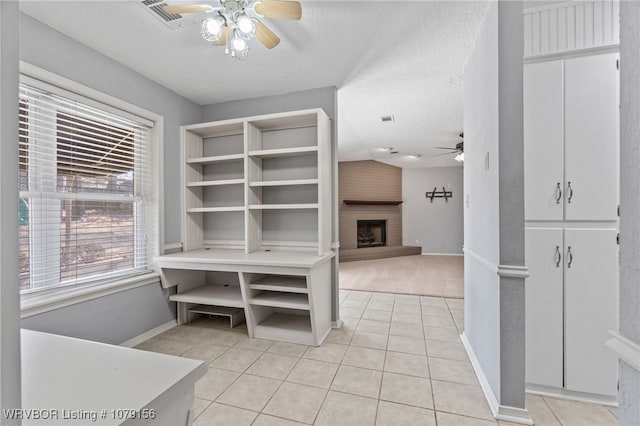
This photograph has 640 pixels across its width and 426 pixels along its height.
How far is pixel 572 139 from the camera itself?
170cm

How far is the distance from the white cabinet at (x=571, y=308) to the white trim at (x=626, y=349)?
1.22 m

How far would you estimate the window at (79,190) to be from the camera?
72.6 inches

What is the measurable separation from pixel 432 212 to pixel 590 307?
6295 mm

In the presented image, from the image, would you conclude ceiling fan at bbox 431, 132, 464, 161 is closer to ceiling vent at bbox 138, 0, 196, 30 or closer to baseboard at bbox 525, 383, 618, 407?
baseboard at bbox 525, 383, 618, 407

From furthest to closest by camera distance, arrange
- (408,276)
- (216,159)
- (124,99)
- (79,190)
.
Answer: (408,276), (216,159), (124,99), (79,190)

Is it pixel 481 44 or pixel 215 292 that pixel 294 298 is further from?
pixel 481 44

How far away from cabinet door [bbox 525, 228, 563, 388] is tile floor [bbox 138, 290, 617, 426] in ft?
0.67

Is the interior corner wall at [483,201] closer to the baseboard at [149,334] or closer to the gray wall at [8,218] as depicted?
the gray wall at [8,218]

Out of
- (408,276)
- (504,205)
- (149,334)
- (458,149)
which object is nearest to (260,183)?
(149,334)

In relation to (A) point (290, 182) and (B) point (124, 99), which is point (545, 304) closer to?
(A) point (290, 182)

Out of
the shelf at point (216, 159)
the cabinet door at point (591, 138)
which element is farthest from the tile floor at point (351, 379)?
the shelf at point (216, 159)

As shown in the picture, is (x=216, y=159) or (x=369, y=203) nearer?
(x=216, y=159)

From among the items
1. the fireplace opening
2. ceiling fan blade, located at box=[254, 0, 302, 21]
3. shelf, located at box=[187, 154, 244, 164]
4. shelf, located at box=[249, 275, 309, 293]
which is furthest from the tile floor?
the fireplace opening

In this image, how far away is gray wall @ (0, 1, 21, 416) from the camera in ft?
1.14
